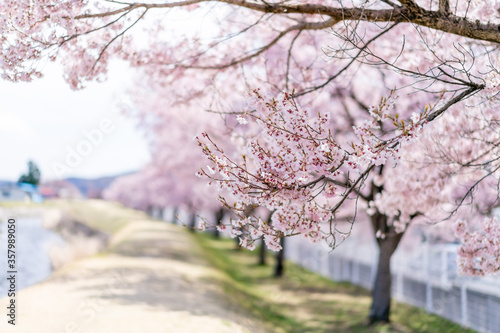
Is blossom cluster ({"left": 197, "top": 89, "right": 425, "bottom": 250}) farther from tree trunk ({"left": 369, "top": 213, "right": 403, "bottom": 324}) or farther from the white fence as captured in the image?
tree trunk ({"left": 369, "top": 213, "right": 403, "bottom": 324})

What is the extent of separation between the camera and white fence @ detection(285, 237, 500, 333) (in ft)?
34.2

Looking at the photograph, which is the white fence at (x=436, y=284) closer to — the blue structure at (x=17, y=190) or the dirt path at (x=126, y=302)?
the dirt path at (x=126, y=302)

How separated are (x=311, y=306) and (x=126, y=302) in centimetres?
743

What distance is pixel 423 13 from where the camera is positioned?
449cm

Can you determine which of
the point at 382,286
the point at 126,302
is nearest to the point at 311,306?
the point at 382,286

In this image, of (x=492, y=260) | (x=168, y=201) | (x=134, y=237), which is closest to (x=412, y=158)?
(x=492, y=260)

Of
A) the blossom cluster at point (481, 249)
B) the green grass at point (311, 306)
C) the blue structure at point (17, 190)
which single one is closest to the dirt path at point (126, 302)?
the green grass at point (311, 306)

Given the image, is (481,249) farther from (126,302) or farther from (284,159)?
(126,302)

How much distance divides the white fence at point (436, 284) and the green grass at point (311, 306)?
38cm

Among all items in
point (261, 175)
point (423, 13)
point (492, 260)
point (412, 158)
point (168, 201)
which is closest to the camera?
point (261, 175)

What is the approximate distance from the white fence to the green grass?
1.26 ft

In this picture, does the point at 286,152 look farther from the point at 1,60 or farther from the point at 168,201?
the point at 168,201

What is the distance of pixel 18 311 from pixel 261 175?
5.84 metres

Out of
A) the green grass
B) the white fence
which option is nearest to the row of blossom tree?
the green grass
